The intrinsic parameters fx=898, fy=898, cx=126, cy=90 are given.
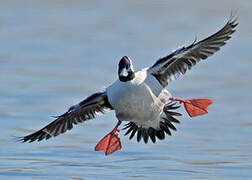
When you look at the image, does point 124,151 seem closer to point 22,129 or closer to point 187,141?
point 187,141

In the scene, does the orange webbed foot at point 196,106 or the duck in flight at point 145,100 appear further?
the orange webbed foot at point 196,106

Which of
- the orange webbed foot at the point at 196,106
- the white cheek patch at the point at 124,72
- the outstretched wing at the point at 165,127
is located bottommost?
the outstretched wing at the point at 165,127

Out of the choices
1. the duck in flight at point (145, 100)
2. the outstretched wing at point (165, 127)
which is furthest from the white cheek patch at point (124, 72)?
the outstretched wing at point (165, 127)

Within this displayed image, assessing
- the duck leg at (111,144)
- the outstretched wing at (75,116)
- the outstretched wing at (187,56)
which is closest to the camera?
the outstretched wing at (187,56)

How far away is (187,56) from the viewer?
9.86 meters

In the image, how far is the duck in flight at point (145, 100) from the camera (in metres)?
9.16

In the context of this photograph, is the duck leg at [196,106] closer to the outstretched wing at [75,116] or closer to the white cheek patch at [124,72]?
the outstretched wing at [75,116]

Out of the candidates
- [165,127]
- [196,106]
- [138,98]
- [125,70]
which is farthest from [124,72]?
[196,106]

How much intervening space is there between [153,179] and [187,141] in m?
1.72

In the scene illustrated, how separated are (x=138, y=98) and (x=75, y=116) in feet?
4.30

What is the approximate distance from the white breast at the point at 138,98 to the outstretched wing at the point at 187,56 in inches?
10.3

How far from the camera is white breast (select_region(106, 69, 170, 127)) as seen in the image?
9125 millimetres

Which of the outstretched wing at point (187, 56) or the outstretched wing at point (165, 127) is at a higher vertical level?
the outstretched wing at point (187, 56)

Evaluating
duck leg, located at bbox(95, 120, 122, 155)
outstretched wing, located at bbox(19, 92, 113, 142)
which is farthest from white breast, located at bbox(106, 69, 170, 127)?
duck leg, located at bbox(95, 120, 122, 155)
